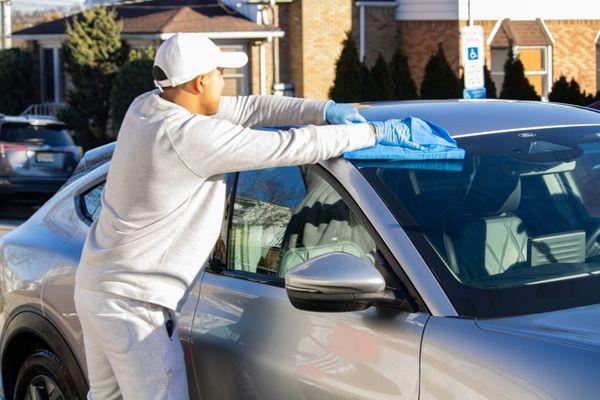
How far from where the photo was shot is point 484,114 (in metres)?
4.01

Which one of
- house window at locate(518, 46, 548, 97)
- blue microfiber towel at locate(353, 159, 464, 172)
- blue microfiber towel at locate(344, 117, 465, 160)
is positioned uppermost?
house window at locate(518, 46, 548, 97)

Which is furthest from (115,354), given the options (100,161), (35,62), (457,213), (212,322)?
(35,62)

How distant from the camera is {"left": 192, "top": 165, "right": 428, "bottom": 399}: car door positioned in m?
3.16

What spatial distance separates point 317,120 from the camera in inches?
157

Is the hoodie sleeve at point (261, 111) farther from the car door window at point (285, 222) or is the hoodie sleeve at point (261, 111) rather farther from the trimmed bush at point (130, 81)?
the trimmed bush at point (130, 81)

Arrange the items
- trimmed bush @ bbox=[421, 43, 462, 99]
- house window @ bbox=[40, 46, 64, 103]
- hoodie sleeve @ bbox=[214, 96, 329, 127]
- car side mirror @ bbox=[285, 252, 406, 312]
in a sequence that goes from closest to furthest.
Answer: car side mirror @ bbox=[285, 252, 406, 312]
hoodie sleeve @ bbox=[214, 96, 329, 127]
trimmed bush @ bbox=[421, 43, 462, 99]
house window @ bbox=[40, 46, 64, 103]

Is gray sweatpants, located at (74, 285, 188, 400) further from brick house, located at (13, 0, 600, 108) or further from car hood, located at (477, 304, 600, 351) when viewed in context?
brick house, located at (13, 0, 600, 108)

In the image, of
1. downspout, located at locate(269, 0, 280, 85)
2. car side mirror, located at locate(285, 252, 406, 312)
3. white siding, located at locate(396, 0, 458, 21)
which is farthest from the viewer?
downspout, located at locate(269, 0, 280, 85)

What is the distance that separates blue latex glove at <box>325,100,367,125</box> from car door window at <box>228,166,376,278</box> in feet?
0.73

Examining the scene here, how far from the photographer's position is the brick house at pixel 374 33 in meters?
29.4

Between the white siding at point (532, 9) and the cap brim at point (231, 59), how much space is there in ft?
83.6

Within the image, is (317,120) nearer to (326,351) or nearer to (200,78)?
(200,78)

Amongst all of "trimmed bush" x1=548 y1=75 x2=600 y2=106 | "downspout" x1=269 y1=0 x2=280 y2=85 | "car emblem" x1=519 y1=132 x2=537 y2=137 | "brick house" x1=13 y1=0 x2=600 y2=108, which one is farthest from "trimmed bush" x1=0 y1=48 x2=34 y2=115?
"car emblem" x1=519 y1=132 x2=537 y2=137

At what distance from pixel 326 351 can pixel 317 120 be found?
3.32ft
